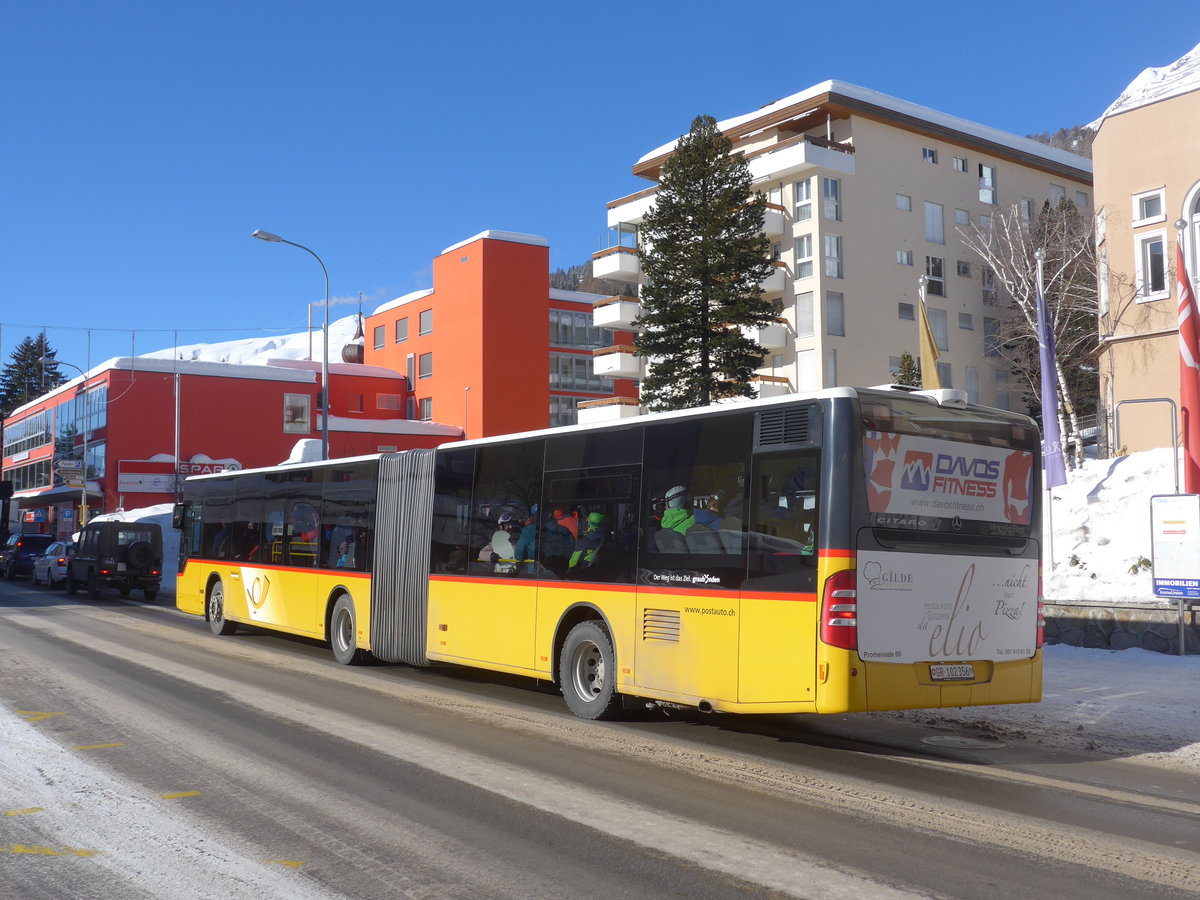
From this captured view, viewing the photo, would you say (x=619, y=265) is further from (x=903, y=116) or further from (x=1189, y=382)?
(x=1189, y=382)

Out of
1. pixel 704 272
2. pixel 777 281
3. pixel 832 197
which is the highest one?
pixel 832 197

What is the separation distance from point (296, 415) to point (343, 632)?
52.0 m

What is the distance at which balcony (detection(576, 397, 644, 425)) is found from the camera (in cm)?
5106

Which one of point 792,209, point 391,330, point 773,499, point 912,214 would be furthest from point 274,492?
point 391,330

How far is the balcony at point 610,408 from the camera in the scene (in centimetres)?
5106

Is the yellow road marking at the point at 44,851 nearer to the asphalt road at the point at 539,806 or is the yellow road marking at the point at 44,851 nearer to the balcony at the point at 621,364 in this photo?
the asphalt road at the point at 539,806

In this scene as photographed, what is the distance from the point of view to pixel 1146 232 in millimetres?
28875

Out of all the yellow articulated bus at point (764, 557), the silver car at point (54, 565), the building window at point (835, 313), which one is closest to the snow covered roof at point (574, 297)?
the building window at point (835, 313)

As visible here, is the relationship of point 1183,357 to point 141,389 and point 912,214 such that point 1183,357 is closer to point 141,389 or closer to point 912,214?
point 912,214

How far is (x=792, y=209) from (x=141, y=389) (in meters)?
36.9

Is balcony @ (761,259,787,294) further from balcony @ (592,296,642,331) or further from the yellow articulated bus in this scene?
the yellow articulated bus

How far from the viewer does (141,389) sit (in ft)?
201

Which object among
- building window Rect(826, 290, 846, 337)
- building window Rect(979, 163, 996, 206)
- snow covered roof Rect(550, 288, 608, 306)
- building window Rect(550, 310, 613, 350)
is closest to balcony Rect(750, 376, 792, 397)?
building window Rect(826, 290, 846, 337)

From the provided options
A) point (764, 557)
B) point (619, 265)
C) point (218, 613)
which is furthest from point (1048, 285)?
point (764, 557)
